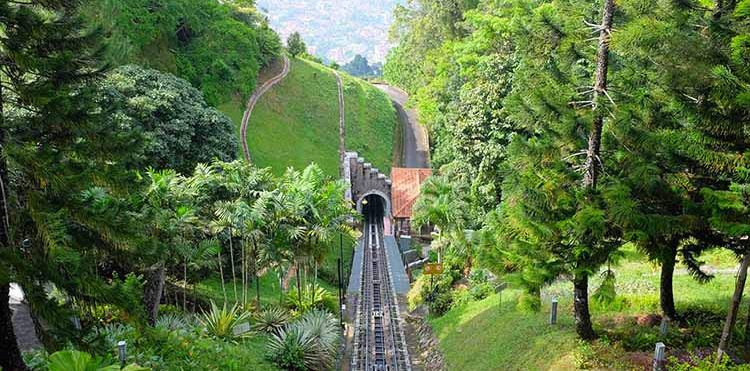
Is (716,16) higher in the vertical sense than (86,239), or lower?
higher

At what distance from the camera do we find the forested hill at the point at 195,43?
99.3 ft

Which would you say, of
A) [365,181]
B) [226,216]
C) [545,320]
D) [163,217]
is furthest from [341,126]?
[545,320]

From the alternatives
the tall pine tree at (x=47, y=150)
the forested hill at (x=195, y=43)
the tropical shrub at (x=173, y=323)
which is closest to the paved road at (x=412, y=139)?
A: the forested hill at (x=195, y=43)

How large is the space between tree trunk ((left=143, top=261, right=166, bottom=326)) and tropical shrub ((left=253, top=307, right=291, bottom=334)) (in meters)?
3.12

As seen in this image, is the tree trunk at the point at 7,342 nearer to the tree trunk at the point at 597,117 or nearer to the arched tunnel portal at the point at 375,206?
the tree trunk at the point at 597,117

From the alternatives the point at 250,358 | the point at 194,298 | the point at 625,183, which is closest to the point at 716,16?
the point at 625,183

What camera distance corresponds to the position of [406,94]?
6031cm

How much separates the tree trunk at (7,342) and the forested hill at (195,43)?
2231 cm

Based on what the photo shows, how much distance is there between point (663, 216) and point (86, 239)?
366 inches

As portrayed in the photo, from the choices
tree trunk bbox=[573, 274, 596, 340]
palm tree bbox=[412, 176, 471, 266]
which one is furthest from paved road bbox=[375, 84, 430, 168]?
tree trunk bbox=[573, 274, 596, 340]

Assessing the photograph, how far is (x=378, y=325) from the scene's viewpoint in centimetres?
2064

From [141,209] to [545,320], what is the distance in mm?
10212

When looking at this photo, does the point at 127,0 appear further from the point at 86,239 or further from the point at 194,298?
the point at 86,239

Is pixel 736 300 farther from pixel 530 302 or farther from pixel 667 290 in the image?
pixel 530 302
